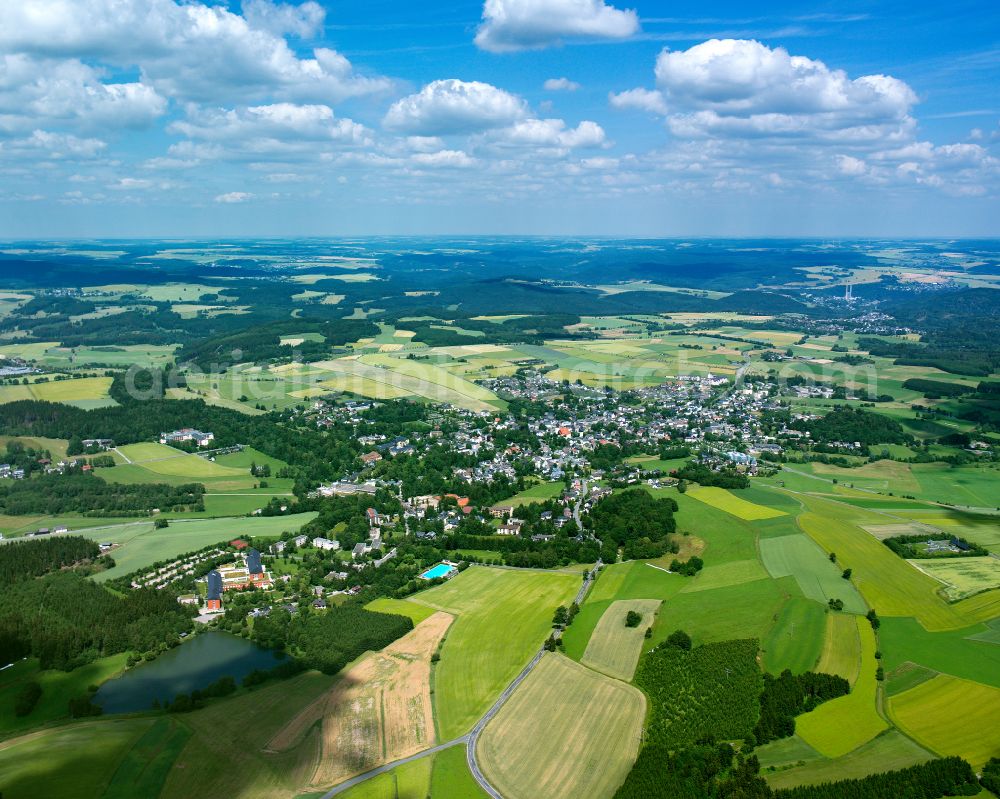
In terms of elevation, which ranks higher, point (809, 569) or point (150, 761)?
point (809, 569)

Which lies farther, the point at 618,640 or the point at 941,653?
the point at 618,640

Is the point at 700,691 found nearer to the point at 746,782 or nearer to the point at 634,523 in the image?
the point at 746,782

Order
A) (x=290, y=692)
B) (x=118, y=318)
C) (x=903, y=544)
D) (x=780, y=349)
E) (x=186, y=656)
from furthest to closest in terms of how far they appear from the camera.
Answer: (x=118, y=318) → (x=780, y=349) → (x=903, y=544) → (x=186, y=656) → (x=290, y=692)

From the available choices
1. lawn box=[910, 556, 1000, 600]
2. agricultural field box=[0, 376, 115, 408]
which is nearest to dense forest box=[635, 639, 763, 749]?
lawn box=[910, 556, 1000, 600]

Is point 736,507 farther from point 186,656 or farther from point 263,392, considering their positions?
point 263,392

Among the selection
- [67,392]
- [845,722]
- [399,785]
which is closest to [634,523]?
[845,722]

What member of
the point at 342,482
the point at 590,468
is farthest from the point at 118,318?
the point at 590,468

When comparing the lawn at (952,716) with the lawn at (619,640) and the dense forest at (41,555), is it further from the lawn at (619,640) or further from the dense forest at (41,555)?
the dense forest at (41,555)
